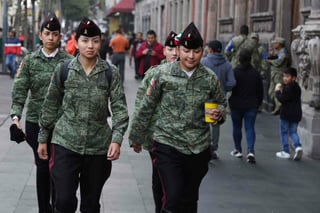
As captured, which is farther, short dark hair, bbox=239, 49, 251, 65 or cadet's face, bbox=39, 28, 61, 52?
short dark hair, bbox=239, 49, 251, 65

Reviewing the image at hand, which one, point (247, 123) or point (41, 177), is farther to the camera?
point (247, 123)

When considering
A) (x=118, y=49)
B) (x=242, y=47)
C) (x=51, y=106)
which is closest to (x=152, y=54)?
(x=242, y=47)

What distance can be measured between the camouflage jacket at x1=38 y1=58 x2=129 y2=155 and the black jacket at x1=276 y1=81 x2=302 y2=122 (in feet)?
18.8

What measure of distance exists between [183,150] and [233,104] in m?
5.31

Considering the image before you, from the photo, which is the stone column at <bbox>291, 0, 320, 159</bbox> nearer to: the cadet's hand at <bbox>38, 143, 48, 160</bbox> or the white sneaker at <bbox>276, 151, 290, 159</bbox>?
the white sneaker at <bbox>276, 151, 290, 159</bbox>

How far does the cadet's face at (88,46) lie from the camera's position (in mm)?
5699

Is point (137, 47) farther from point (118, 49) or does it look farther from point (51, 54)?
point (51, 54)

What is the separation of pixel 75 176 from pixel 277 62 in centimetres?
1168

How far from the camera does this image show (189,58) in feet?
19.6

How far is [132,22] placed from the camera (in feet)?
238

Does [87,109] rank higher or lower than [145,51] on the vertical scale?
higher

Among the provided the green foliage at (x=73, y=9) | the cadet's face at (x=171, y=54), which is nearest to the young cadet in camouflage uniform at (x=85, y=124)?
the cadet's face at (x=171, y=54)

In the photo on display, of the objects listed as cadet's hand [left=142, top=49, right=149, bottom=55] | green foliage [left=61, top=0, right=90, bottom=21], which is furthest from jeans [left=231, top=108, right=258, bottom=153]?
green foliage [left=61, top=0, right=90, bottom=21]

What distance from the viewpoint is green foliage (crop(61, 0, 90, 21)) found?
325 ft
